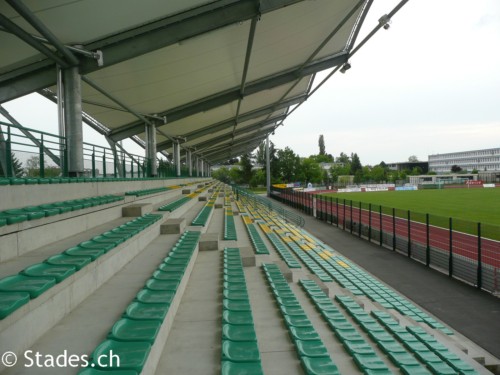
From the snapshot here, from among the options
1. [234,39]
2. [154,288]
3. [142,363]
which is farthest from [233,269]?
[234,39]

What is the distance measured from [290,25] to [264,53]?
1678 mm

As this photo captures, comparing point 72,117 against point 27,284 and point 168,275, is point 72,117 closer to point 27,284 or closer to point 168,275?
point 168,275

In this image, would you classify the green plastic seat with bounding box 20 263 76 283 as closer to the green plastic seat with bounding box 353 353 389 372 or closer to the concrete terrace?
the concrete terrace

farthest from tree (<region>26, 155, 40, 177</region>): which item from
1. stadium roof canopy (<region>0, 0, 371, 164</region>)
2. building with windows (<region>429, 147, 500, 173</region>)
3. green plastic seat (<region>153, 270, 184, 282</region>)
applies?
building with windows (<region>429, 147, 500, 173</region>)

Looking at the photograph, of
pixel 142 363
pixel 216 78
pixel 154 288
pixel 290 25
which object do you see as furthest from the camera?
pixel 216 78

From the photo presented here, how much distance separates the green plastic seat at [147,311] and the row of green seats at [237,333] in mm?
501

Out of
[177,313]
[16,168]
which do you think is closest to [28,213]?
[177,313]

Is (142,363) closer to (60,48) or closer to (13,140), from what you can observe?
(13,140)

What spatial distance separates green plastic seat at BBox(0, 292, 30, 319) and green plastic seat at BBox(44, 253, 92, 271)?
598 millimetres

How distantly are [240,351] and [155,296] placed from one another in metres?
0.91

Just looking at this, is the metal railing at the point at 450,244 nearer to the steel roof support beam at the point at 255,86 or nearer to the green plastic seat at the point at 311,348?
the steel roof support beam at the point at 255,86

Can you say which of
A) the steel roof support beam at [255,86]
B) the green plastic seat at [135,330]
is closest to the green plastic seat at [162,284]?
the green plastic seat at [135,330]

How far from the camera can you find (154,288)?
308 centimetres

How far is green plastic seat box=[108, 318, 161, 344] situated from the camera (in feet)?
7.05
